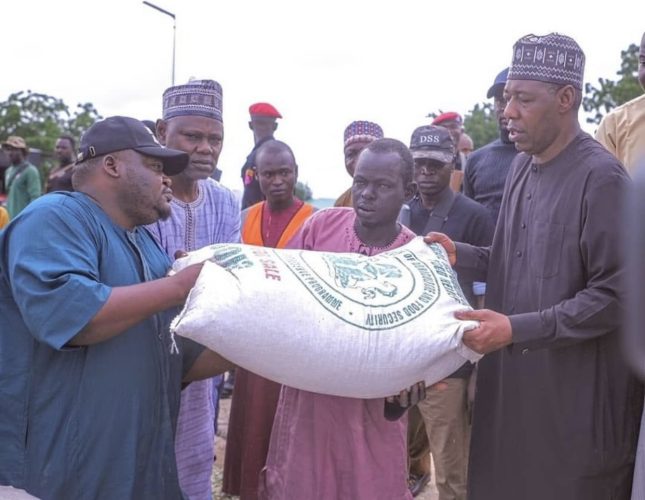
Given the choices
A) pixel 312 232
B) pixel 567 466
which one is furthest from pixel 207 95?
pixel 567 466

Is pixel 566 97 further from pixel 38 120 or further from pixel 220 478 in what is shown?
pixel 38 120

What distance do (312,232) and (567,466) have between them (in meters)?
1.31

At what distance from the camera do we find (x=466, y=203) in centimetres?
416

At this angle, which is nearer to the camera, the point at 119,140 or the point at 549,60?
the point at 119,140

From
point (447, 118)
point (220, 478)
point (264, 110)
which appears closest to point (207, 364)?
point (220, 478)

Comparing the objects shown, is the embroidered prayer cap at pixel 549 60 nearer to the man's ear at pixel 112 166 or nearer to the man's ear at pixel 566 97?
the man's ear at pixel 566 97

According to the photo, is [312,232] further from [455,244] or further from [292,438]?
[292,438]

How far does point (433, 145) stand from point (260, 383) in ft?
5.35

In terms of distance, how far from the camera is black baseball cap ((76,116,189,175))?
2.39 meters

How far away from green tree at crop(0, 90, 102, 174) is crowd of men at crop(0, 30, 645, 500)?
1079 inches

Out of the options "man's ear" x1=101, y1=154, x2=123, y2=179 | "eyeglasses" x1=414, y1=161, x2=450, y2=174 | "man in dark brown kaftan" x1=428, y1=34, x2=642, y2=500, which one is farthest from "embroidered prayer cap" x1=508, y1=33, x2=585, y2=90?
"man's ear" x1=101, y1=154, x2=123, y2=179

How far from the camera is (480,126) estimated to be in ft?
79.6

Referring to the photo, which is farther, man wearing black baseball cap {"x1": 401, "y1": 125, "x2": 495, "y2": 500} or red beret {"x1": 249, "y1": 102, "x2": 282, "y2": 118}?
red beret {"x1": 249, "y1": 102, "x2": 282, "y2": 118}

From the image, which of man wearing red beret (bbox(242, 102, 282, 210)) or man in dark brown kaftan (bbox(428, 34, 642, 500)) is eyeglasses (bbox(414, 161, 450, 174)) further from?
man wearing red beret (bbox(242, 102, 282, 210))
